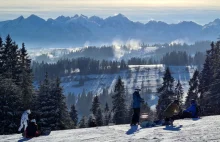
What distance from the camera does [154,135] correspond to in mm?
18547

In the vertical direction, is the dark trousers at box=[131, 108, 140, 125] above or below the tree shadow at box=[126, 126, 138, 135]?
above

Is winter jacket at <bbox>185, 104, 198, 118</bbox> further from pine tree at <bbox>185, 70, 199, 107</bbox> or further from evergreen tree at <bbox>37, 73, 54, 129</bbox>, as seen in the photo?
pine tree at <bbox>185, 70, 199, 107</bbox>

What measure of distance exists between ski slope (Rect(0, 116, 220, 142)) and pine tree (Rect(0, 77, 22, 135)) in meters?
18.1

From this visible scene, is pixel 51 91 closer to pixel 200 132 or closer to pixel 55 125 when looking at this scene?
pixel 55 125

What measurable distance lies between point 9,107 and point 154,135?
87.6 ft

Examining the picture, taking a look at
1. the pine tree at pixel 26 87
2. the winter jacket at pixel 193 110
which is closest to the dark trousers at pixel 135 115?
the winter jacket at pixel 193 110

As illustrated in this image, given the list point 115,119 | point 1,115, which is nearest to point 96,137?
point 1,115

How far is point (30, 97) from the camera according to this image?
4756 centimetres

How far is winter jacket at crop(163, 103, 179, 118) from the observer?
22.2 metres

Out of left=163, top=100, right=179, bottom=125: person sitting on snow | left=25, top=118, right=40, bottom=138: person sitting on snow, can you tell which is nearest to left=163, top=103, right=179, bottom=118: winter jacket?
left=163, top=100, right=179, bottom=125: person sitting on snow

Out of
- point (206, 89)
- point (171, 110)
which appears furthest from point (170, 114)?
point (206, 89)

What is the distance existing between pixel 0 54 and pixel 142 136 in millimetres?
39843

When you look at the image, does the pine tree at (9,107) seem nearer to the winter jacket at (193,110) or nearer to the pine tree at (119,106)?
the pine tree at (119,106)

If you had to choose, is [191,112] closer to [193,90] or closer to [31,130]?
[31,130]
